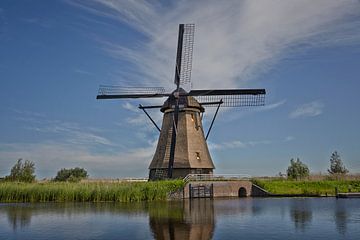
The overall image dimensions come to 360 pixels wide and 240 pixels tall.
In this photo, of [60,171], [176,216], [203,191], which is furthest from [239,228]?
[60,171]

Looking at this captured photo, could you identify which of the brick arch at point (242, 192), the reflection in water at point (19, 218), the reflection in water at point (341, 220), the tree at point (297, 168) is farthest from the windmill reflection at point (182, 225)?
the tree at point (297, 168)

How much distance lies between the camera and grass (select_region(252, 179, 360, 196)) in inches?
1144

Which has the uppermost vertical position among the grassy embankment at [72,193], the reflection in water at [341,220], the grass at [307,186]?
the grass at [307,186]

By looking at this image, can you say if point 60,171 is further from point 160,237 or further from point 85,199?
point 160,237

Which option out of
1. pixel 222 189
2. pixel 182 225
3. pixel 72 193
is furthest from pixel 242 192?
pixel 182 225

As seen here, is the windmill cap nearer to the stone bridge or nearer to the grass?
the stone bridge

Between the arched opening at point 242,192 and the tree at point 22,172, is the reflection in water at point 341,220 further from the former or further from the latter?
the tree at point 22,172

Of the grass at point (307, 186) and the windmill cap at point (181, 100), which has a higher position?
the windmill cap at point (181, 100)

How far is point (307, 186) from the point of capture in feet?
98.3

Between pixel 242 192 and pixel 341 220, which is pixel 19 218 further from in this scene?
pixel 242 192

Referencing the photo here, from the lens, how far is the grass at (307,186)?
29.1 metres

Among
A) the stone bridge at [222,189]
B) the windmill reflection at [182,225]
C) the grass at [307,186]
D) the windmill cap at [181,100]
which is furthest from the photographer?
the windmill cap at [181,100]

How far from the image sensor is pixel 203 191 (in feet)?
90.0

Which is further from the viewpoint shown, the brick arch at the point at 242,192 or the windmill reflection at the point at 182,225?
the brick arch at the point at 242,192
